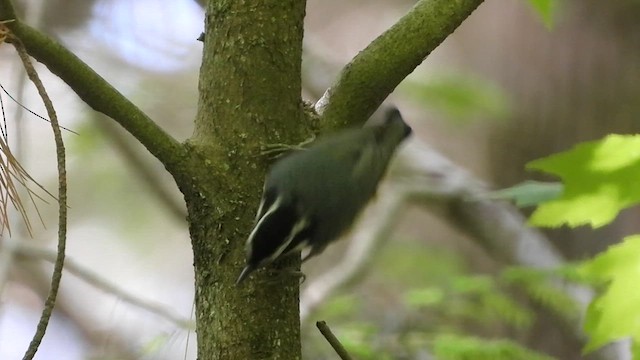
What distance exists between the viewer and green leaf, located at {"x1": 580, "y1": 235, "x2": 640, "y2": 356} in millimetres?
486

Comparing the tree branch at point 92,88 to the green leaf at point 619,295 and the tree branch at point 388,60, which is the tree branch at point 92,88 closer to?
the tree branch at point 388,60

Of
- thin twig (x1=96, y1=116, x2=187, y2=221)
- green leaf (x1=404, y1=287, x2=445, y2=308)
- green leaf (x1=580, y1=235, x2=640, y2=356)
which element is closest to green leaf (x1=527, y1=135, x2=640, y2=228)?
green leaf (x1=580, y1=235, x2=640, y2=356)

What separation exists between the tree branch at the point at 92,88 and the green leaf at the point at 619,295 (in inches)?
12.0

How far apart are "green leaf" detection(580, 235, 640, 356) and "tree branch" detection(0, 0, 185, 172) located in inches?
12.0

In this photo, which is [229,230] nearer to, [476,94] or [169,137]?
[169,137]

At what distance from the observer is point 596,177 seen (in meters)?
0.52

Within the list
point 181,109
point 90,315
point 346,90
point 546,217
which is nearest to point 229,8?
point 346,90

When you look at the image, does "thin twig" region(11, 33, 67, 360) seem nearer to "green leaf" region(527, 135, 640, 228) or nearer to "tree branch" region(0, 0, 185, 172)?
"tree branch" region(0, 0, 185, 172)

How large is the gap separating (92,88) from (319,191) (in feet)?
0.60

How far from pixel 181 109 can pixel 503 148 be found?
0.78 metres

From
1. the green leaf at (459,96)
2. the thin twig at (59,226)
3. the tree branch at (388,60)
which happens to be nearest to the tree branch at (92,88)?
the thin twig at (59,226)

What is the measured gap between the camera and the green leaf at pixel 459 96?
1.49 metres

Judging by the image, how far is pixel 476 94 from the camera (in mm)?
1537

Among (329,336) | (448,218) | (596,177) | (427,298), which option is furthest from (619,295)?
(448,218)
